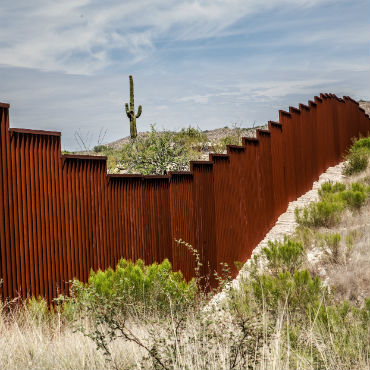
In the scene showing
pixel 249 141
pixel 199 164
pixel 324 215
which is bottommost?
pixel 324 215

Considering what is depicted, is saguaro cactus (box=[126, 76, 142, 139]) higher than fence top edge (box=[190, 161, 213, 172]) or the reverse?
higher

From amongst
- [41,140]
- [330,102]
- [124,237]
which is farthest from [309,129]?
[41,140]

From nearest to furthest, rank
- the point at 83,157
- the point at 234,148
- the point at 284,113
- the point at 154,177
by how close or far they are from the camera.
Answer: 1. the point at 83,157
2. the point at 154,177
3. the point at 234,148
4. the point at 284,113

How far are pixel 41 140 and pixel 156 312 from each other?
2761mm

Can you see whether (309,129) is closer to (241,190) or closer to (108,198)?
(241,190)

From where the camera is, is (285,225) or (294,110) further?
(294,110)

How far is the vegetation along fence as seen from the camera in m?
6.87

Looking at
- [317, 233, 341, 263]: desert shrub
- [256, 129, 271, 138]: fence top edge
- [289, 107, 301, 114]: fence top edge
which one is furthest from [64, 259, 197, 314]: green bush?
[289, 107, 301, 114]: fence top edge

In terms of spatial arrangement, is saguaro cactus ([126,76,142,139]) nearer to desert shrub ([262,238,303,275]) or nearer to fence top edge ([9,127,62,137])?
desert shrub ([262,238,303,275])

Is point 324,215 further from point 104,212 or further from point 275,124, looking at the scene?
point 104,212

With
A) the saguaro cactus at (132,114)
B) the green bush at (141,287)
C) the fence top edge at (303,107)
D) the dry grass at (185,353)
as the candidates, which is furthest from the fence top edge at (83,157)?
the saguaro cactus at (132,114)

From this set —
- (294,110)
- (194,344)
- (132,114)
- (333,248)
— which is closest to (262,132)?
(294,110)

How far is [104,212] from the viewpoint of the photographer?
26.3 feet

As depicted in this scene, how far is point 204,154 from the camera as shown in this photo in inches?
850
